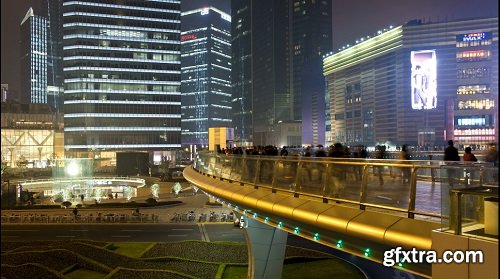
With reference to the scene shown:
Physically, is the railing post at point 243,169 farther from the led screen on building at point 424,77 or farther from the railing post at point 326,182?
the led screen on building at point 424,77

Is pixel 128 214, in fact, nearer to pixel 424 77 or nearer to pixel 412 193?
pixel 412 193

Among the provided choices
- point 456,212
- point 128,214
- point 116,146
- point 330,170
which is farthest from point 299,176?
point 116,146

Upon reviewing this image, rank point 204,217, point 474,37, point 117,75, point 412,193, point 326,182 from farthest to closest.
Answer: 1. point 474,37
2. point 117,75
3. point 204,217
4. point 326,182
5. point 412,193

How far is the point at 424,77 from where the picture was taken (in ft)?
336

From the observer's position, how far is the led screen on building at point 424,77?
100062mm

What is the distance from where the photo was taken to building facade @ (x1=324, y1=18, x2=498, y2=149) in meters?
114

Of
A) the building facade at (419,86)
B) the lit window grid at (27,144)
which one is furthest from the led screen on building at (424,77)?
the lit window grid at (27,144)

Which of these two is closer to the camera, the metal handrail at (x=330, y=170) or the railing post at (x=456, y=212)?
the railing post at (x=456, y=212)

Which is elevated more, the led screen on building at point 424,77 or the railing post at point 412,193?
the led screen on building at point 424,77

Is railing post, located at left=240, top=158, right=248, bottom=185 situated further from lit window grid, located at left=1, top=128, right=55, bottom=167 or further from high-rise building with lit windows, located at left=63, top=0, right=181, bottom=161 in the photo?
high-rise building with lit windows, located at left=63, top=0, right=181, bottom=161

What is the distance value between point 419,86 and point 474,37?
96.1 feet

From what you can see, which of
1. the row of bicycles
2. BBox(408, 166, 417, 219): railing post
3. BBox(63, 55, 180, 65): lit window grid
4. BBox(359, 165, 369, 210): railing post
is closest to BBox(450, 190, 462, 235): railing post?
BBox(408, 166, 417, 219): railing post

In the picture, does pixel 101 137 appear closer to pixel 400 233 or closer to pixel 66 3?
pixel 66 3

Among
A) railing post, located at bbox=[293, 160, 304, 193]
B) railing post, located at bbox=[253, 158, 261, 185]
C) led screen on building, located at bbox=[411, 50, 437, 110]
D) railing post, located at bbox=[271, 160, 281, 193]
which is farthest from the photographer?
led screen on building, located at bbox=[411, 50, 437, 110]
